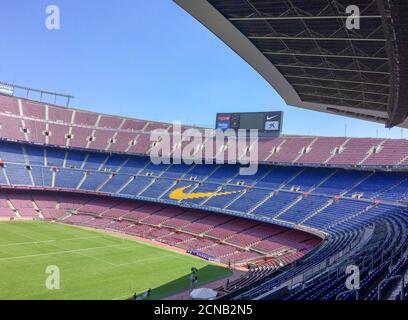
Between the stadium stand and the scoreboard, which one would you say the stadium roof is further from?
the scoreboard

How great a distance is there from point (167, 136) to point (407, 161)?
40.4 meters

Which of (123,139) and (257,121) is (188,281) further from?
(123,139)

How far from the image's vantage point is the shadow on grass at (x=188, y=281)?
27.8 metres

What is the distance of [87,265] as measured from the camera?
34.0 m

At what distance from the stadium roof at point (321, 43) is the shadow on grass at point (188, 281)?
17962mm

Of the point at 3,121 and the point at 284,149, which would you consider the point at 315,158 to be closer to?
the point at 284,149

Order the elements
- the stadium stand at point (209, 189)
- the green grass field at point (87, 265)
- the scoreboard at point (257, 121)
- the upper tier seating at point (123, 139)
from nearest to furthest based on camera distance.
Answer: the green grass field at point (87, 265), the stadium stand at point (209, 189), the upper tier seating at point (123, 139), the scoreboard at point (257, 121)

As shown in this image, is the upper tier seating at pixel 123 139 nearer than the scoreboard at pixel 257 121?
Yes

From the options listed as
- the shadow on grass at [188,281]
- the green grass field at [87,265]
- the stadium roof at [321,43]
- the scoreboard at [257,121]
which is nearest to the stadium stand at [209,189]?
the scoreboard at [257,121]

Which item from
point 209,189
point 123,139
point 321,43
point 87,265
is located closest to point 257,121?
point 209,189

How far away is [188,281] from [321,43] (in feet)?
78.9

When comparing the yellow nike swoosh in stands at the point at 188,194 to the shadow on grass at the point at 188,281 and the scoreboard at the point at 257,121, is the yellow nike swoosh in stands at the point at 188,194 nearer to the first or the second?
the scoreboard at the point at 257,121

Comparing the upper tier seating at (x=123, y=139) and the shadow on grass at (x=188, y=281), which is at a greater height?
the upper tier seating at (x=123, y=139)

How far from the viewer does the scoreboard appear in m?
58.8
